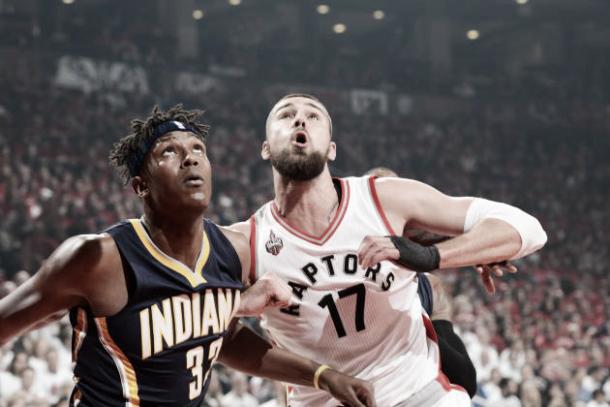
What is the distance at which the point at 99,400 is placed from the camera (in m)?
2.94

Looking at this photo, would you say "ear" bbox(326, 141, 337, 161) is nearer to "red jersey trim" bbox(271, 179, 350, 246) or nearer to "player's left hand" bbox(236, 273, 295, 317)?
"red jersey trim" bbox(271, 179, 350, 246)

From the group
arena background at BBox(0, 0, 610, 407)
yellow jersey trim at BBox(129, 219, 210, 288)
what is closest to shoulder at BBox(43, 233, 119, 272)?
yellow jersey trim at BBox(129, 219, 210, 288)

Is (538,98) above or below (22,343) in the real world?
above

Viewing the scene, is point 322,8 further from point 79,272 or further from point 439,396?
point 79,272

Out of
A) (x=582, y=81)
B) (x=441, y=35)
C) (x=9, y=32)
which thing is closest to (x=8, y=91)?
(x=9, y=32)

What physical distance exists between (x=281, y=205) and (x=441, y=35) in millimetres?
25581

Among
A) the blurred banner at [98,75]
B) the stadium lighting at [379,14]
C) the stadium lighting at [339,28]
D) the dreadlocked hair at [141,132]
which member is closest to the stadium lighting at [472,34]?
the stadium lighting at [379,14]

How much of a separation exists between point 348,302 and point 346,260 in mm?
183

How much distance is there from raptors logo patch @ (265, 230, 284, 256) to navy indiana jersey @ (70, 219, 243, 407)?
585 mm

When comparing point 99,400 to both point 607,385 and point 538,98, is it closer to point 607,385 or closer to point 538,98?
point 607,385

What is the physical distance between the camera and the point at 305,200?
12.6 feet

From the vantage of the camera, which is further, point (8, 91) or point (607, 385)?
point (8, 91)

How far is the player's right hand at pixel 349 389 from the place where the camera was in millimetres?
3436

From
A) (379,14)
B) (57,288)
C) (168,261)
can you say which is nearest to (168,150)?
(168,261)
